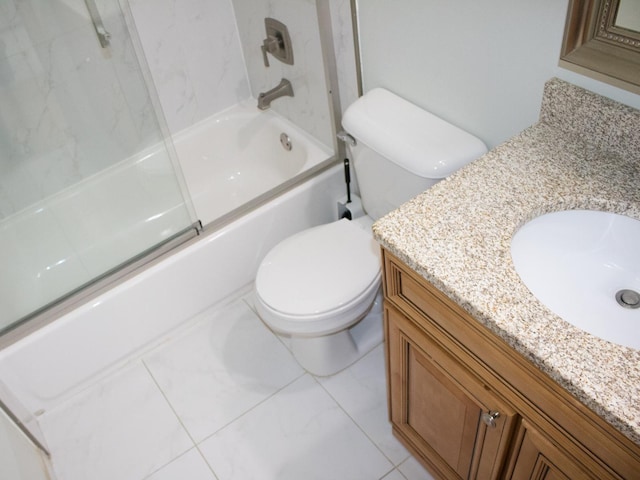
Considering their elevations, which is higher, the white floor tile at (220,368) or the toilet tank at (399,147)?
the toilet tank at (399,147)

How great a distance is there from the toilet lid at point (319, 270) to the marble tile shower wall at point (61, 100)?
667 mm

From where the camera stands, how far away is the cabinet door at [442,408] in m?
1.17

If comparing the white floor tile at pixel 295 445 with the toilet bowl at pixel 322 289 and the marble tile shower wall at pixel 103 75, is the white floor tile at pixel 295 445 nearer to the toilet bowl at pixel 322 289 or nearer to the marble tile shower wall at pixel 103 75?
the toilet bowl at pixel 322 289

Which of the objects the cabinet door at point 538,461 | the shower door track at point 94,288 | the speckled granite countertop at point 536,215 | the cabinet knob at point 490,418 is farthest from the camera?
the shower door track at point 94,288

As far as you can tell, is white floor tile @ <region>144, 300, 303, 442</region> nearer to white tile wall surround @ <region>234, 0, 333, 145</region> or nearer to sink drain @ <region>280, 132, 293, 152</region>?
sink drain @ <region>280, 132, 293, 152</region>

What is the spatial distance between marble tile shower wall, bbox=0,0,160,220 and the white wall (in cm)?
85

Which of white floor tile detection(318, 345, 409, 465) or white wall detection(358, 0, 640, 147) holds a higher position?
white wall detection(358, 0, 640, 147)

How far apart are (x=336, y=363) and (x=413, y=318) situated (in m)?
0.76

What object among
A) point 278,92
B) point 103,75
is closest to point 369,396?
point 278,92

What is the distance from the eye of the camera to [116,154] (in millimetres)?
2133

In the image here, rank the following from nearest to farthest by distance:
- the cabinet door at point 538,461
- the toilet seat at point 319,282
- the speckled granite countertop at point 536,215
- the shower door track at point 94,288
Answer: the speckled granite countertop at point 536,215 → the cabinet door at point 538,461 → the toilet seat at point 319,282 → the shower door track at point 94,288

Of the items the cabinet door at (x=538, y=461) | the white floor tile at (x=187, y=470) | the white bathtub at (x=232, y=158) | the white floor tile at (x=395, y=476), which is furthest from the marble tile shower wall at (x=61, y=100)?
the cabinet door at (x=538, y=461)

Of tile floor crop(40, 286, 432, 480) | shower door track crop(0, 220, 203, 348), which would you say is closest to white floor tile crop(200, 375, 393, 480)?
tile floor crop(40, 286, 432, 480)

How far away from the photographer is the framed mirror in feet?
3.73
